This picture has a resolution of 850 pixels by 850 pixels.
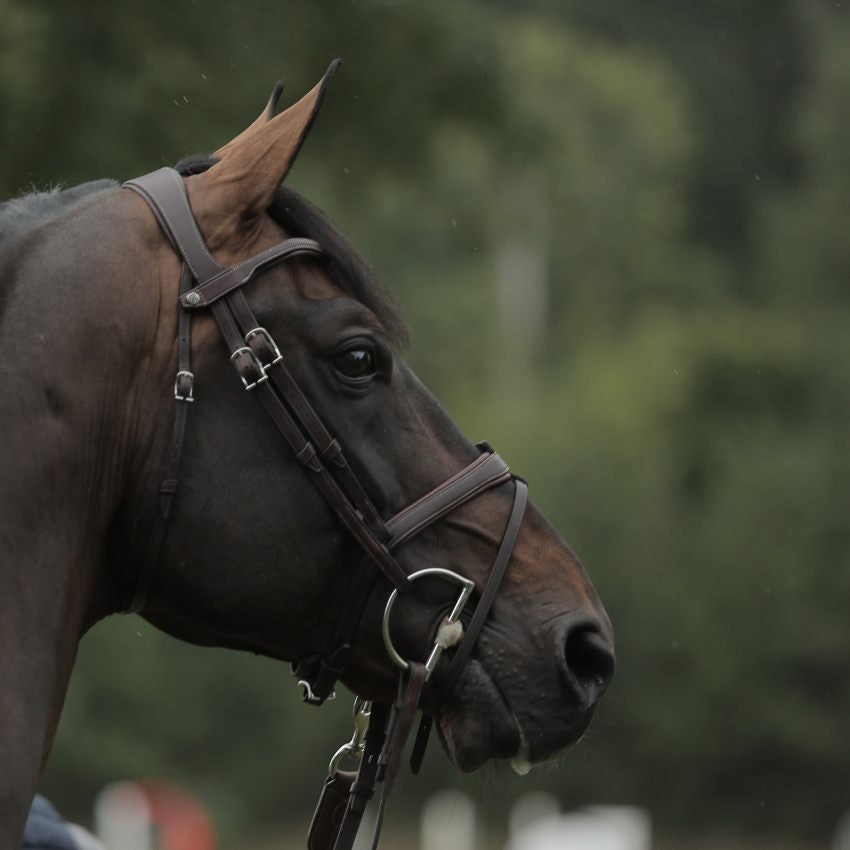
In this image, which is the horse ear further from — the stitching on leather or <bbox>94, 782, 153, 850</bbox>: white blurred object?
<bbox>94, 782, 153, 850</bbox>: white blurred object

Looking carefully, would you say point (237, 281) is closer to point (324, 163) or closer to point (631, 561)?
point (324, 163)

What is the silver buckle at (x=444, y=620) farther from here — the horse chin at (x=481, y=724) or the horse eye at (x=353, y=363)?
the horse eye at (x=353, y=363)

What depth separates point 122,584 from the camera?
3217 mm

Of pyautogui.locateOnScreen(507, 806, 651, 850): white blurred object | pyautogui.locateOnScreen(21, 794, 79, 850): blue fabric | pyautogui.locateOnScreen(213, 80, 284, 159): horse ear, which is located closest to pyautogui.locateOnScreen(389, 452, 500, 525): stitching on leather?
pyautogui.locateOnScreen(213, 80, 284, 159): horse ear

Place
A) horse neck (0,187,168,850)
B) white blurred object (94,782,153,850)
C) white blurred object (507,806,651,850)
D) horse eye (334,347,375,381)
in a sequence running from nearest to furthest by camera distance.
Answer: horse neck (0,187,168,850)
horse eye (334,347,375,381)
white blurred object (94,782,153,850)
white blurred object (507,806,651,850)

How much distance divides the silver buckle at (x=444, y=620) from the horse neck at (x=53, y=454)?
22.2 inches

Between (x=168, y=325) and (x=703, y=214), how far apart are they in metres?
42.9

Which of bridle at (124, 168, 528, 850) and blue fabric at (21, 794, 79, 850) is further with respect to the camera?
blue fabric at (21, 794, 79, 850)

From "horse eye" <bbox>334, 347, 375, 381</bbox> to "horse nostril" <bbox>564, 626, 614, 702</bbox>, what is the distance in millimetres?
662

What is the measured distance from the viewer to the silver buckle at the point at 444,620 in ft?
10.6

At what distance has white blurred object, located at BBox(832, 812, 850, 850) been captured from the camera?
2251cm

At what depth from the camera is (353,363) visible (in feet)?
10.6

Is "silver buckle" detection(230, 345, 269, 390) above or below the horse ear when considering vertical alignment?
below

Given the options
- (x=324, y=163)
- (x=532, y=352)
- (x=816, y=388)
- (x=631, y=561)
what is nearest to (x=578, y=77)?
(x=532, y=352)
